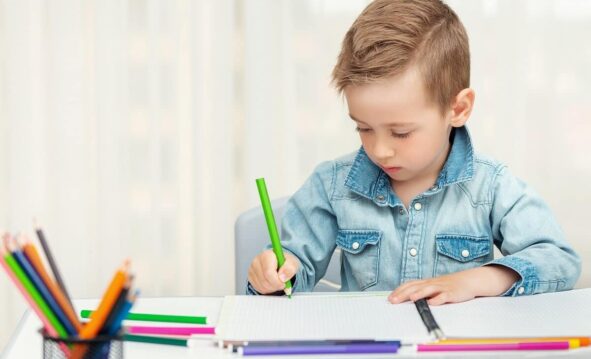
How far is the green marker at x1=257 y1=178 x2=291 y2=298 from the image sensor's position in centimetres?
100

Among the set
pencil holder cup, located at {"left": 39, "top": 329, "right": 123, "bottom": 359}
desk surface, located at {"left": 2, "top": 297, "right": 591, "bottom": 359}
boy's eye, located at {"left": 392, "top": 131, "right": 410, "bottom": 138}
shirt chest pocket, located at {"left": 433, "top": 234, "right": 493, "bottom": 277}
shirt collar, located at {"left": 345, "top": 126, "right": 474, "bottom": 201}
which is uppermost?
boy's eye, located at {"left": 392, "top": 131, "right": 410, "bottom": 138}

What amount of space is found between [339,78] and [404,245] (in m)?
0.25

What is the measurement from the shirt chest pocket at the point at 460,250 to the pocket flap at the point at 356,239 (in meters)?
0.09

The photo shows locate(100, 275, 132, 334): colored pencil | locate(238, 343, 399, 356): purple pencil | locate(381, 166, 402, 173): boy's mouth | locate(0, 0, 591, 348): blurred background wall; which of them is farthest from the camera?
locate(0, 0, 591, 348): blurred background wall

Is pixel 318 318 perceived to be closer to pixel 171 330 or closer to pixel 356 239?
pixel 171 330

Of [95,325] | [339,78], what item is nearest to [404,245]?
[339,78]

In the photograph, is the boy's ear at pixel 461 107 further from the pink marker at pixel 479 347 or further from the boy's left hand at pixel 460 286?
the pink marker at pixel 479 347

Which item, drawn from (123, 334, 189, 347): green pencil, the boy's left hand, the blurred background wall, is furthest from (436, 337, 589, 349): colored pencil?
the blurred background wall

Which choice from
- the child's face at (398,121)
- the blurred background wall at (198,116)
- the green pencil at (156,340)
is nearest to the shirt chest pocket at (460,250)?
the child's face at (398,121)

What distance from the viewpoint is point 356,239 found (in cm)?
125

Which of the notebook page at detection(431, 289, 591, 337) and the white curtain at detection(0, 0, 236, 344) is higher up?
the white curtain at detection(0, 0, 236, 344)

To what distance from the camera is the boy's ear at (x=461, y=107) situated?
46.4 inches

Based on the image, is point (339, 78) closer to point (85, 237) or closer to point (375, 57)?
point (375, 57)

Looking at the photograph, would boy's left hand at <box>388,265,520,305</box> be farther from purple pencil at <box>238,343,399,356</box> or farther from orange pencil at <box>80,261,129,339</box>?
orange pencil at <box>80,261,129,339</box>
